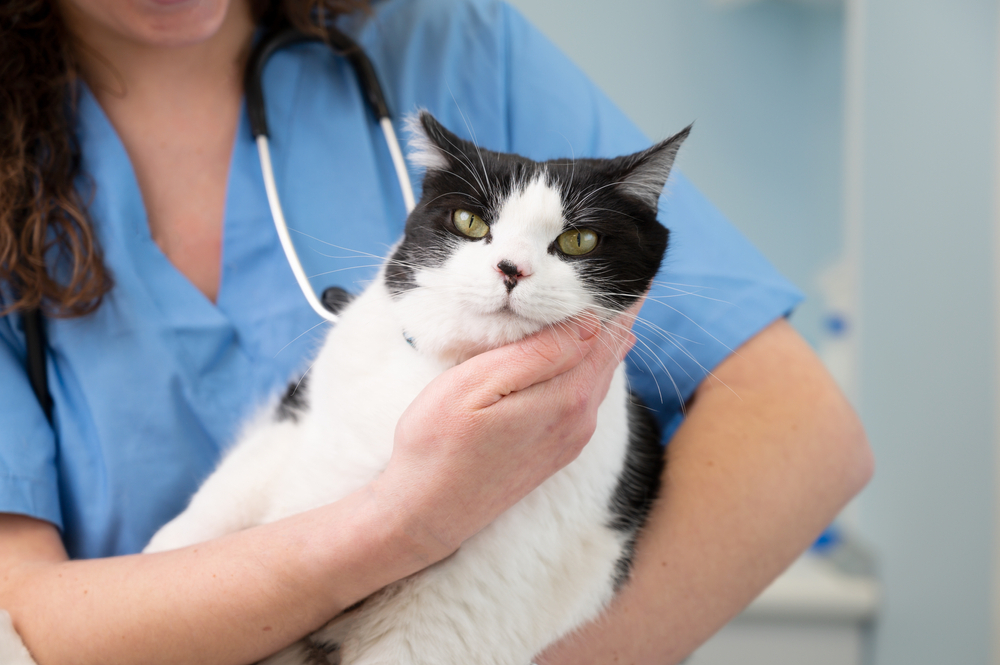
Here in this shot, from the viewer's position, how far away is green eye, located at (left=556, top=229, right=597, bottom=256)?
0.61 metres

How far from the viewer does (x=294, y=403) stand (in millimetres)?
799

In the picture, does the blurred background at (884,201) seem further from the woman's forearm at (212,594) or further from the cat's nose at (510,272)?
the woman's forearm at (212,594)

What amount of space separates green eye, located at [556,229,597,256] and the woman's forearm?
29 cm

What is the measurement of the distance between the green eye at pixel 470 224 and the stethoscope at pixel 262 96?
0.22 m

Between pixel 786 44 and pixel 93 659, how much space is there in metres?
2.44

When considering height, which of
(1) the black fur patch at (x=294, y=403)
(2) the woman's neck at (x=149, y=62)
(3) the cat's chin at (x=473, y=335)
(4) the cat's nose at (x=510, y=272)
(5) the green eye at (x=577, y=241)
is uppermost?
(5) the green eye at (x=577, y=241)

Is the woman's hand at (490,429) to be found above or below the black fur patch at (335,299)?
above

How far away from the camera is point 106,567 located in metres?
0.67

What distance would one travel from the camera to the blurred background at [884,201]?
136cm

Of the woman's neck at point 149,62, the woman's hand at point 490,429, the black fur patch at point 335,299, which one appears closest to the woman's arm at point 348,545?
the woman's hand at point 490,429

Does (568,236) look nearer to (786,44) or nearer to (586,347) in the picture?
(586,347)

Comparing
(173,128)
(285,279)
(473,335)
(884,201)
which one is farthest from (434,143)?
(884,201)

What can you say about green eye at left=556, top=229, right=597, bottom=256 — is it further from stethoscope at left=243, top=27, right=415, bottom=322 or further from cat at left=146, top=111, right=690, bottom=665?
stethoscope at left=243, top=27, right=415, bottom=322

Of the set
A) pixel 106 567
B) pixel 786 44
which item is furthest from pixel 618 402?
pixel 786 44
